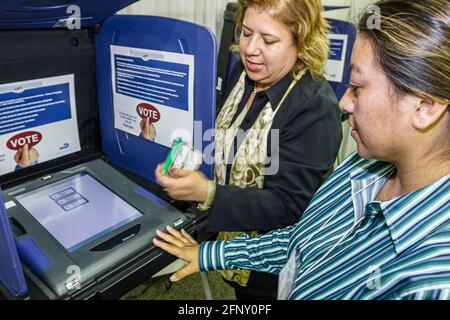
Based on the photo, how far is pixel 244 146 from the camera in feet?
3.11

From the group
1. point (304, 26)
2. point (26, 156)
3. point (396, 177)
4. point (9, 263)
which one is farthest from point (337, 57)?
point (9, 263)

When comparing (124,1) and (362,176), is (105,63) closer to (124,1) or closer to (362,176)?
(124,1)

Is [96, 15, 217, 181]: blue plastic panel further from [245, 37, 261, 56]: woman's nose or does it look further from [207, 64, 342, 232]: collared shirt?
[245, 37, 261, 56]: woman's nose

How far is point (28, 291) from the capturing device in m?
0.58

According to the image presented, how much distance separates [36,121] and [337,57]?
181 centimetres

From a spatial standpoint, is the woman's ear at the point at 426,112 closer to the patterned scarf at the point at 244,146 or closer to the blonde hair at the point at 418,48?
the blonde hair at the point at 418,48

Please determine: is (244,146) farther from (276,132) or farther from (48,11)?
(48,11)

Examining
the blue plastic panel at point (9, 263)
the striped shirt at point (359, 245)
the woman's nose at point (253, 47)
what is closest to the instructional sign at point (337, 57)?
the woman's nose at point (253, 47)

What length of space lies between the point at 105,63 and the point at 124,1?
196 millimetres

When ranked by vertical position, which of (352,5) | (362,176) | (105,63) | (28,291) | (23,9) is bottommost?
(28,291)

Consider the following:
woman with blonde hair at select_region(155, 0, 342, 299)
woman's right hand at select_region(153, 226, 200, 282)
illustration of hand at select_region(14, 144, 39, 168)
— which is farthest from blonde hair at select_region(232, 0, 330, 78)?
illustration of hand at select_region(14, 144, 39, 168)

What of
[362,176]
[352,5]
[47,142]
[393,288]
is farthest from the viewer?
[352,5]

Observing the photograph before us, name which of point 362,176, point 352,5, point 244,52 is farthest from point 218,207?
point 352,5

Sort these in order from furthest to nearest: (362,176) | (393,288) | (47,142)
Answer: (47,142), (362,176), (393,288)
